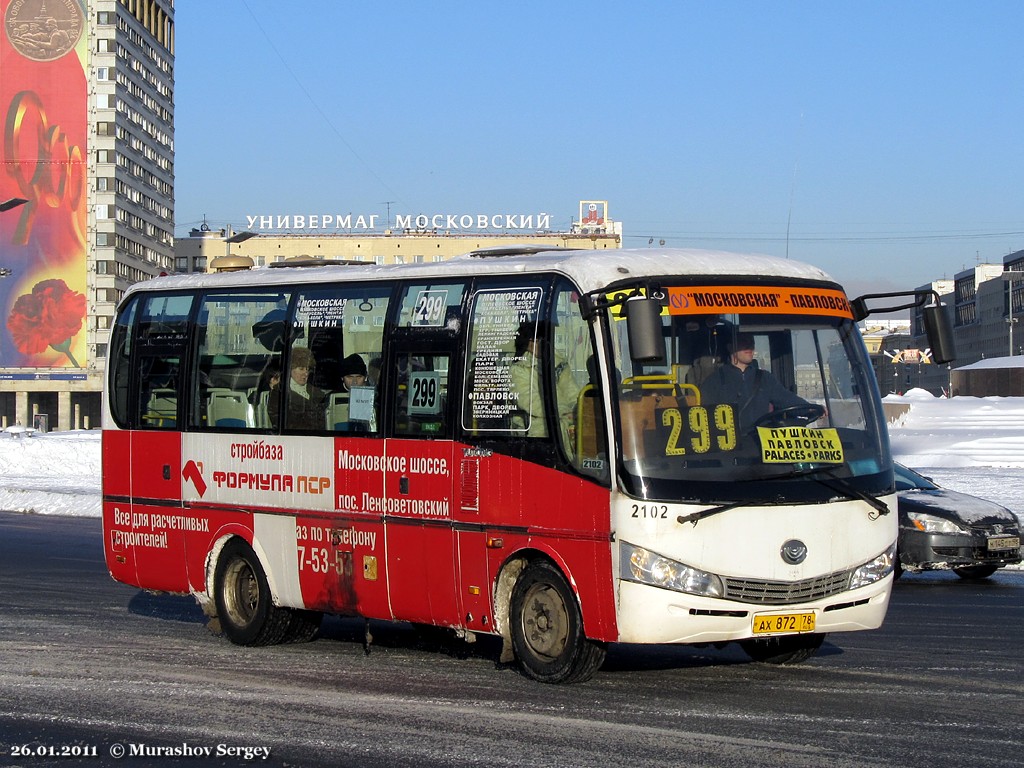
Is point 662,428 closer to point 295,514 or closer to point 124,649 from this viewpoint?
point 295,514

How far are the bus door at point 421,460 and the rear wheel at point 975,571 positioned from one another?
922cm

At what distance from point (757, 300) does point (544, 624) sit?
99.5 inches

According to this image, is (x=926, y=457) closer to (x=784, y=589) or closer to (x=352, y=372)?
(x=352, y=372)

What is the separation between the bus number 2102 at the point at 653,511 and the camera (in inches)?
375

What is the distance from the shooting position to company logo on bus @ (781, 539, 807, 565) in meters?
9.73

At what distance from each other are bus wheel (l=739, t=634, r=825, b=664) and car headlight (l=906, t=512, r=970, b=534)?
680cm

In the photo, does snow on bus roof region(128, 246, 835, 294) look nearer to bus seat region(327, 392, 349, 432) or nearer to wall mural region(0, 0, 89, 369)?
bus seat region(327, 392, 349, 432)

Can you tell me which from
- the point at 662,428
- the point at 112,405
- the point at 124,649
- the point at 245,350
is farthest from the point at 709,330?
the point at 112,405

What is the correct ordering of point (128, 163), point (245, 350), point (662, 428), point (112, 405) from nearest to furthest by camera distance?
point (662, 428) < point (245, 350) < point (112, 405) < point (128, 163)

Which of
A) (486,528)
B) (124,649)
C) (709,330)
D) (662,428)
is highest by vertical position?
(709,330)

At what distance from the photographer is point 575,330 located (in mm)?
10125

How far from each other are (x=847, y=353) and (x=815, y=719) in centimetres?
286

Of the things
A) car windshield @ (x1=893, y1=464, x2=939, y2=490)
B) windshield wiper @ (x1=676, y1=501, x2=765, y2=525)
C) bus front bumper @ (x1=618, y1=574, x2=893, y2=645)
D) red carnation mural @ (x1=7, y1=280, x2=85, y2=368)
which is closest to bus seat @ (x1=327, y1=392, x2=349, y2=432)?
bus front bumper @ (x1=618, y1=574, x2=893, y2=645)

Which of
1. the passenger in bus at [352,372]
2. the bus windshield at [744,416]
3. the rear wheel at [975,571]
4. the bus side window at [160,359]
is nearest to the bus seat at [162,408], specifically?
the bus side window at [160,359]
